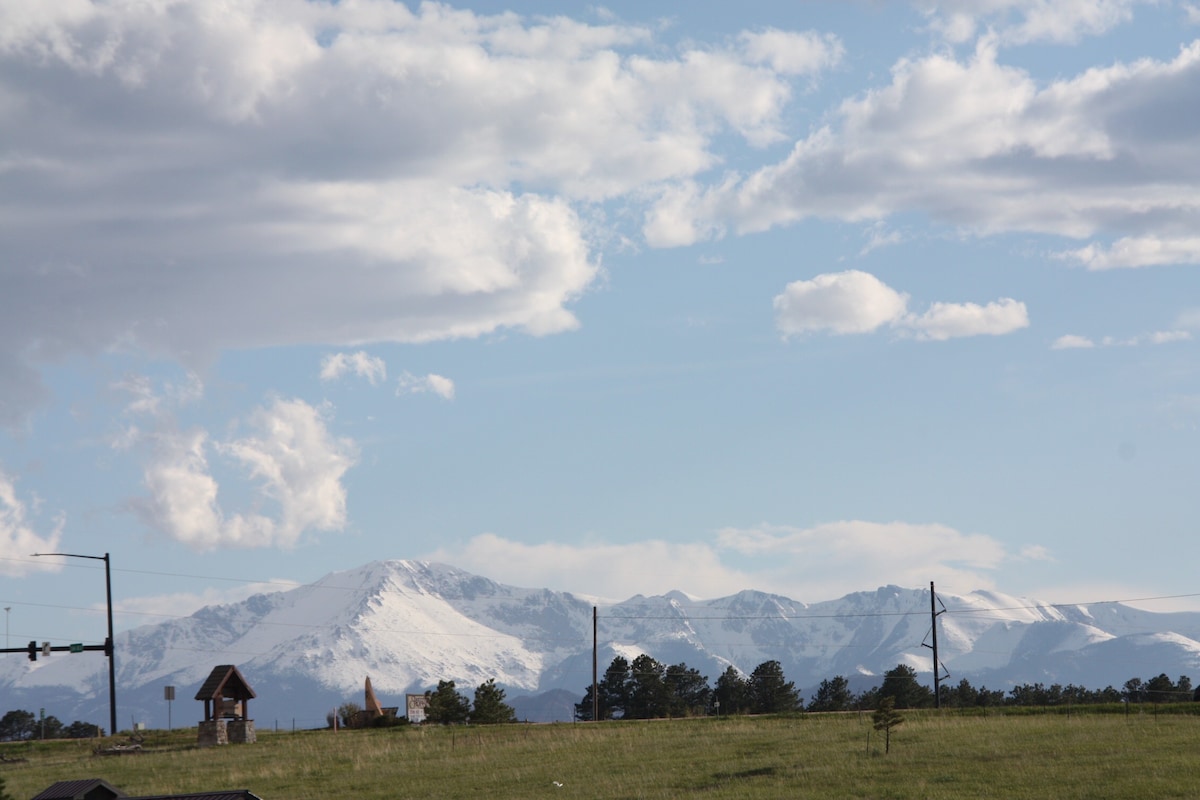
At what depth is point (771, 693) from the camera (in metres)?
112

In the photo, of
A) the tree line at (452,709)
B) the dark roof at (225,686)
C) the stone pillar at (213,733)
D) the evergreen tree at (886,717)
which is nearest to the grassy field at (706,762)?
the evergreen tree at (886,717)

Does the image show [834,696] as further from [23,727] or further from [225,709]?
[23,727]

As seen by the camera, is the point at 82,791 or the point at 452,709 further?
the point at 452,709

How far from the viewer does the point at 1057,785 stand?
3847 centimetres

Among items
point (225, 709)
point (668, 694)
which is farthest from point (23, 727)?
point (225, 709)

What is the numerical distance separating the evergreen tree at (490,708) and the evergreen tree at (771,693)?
21142 mm

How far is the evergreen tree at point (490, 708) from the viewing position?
301ft

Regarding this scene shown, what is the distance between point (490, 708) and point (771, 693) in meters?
27.3

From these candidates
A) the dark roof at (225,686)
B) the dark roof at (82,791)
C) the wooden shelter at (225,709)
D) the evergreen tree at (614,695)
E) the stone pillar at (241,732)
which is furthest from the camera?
the evergreen tree at (614,695)

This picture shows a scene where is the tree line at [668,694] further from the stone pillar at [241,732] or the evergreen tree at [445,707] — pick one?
the stone pillar at [241,732]

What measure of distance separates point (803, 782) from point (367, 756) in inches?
743

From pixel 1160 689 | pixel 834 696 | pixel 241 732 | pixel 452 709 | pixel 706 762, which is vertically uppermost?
pixel 706 762

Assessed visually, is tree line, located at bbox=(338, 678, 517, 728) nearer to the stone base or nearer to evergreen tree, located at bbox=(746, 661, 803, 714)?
the stone base

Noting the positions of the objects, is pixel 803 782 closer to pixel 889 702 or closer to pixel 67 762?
pixel 889 702
